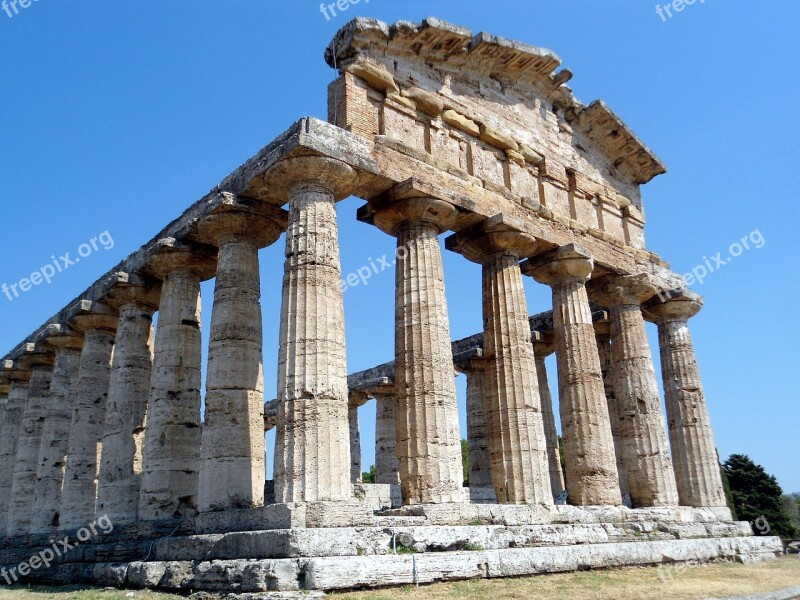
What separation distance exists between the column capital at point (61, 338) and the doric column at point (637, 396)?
1789cm

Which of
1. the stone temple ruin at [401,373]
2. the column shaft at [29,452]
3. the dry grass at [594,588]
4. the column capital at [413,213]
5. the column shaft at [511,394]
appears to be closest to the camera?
the dry grass at [594,588]

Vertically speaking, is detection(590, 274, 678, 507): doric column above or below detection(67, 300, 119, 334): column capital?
below

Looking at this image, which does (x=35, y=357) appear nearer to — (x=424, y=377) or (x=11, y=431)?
(x=11, y=431)

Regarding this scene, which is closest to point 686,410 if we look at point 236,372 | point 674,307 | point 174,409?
point 674,307

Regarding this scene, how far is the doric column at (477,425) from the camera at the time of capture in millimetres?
26000

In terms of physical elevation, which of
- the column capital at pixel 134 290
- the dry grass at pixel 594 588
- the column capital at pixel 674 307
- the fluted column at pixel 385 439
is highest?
the column capital at pixel 134 290

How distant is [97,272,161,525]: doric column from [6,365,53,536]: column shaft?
6187 mm

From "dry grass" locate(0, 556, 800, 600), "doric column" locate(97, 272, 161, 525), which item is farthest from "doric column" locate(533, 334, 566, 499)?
"doric column" locate(97, 272, 161, 525)

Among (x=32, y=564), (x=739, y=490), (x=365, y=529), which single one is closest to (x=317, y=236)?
(x=365, y=529)

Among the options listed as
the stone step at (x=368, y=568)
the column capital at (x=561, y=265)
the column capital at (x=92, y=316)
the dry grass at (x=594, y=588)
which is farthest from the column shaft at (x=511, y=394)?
the column capital at (x=92, y=316)

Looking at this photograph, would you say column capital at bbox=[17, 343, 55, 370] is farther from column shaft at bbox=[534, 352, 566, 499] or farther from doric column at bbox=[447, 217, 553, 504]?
column shaft at bbox=[534, 352, 566, 499]

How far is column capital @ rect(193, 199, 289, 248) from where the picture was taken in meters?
16.9

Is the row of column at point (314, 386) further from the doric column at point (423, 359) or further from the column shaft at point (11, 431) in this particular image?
the column shaft at point (11, 431)

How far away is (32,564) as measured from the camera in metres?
19.3
